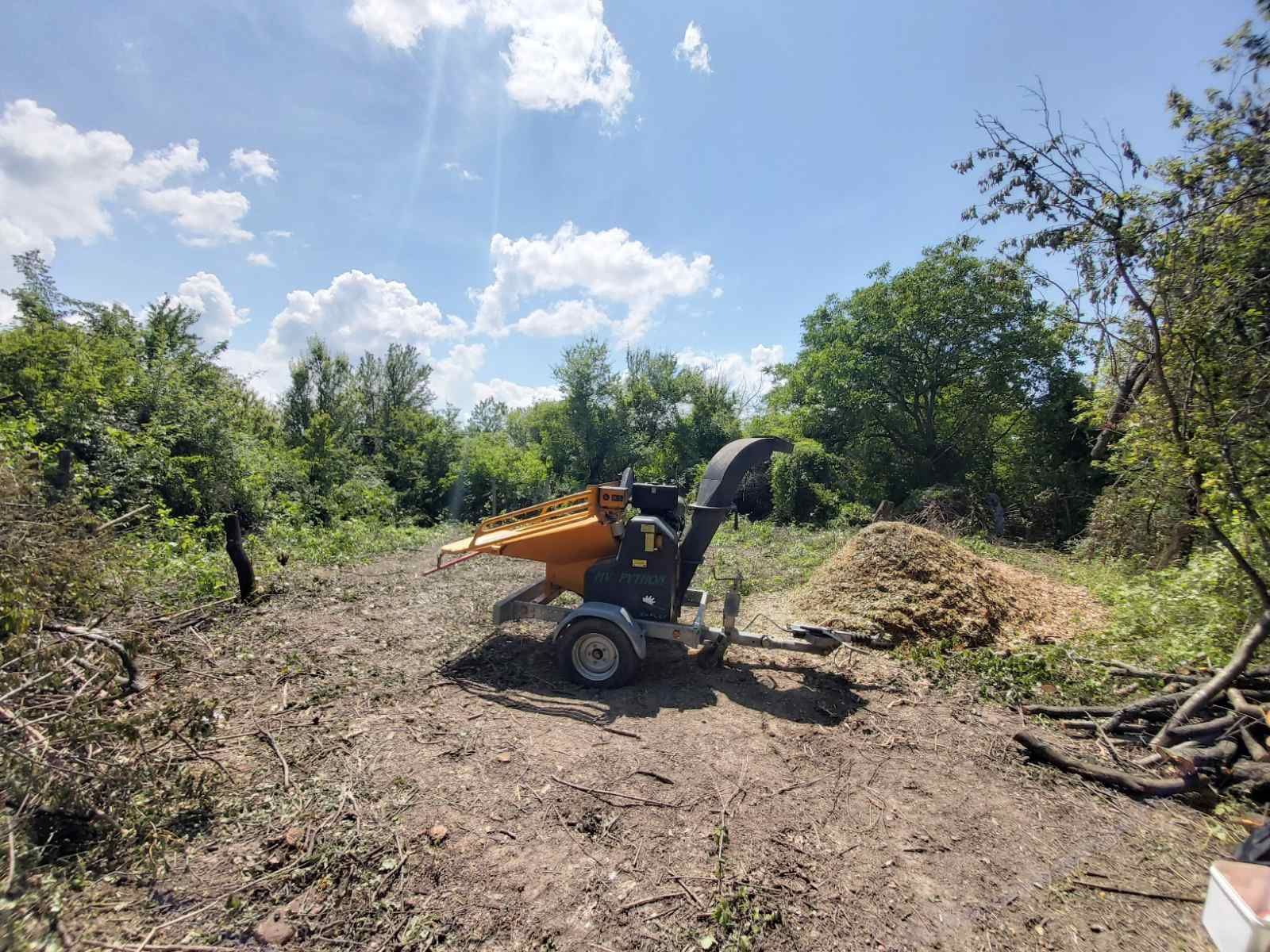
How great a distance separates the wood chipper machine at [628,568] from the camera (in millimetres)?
4777

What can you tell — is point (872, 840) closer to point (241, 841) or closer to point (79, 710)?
point (241, 841)

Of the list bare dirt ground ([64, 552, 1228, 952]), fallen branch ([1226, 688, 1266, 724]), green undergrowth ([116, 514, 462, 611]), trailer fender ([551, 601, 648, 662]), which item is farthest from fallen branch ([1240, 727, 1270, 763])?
green undergrowth ([116, 514, 462, 611])

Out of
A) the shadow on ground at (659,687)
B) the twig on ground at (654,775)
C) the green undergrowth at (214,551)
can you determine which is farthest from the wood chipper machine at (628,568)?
the green undergrowth at (214,551)

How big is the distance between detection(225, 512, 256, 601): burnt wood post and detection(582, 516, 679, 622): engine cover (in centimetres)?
469

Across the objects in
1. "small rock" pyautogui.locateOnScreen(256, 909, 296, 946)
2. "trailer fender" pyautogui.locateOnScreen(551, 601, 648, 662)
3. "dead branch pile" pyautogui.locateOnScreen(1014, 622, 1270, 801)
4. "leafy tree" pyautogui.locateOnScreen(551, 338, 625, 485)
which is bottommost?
"small rock" pyautogui.locateOnScreen(256, 909, 296, 946)

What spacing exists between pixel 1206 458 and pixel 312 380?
927 inches

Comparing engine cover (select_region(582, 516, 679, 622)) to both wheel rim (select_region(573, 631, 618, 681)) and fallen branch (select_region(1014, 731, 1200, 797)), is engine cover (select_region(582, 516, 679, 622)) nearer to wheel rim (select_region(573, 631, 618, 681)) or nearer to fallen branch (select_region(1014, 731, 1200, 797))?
wheel rim (select_region(573, 631, 618, 681))

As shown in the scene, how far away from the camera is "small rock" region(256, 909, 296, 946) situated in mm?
2203

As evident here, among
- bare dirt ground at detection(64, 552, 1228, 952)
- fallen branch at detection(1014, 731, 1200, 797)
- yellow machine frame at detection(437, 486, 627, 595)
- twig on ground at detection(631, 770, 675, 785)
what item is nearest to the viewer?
bare dirt ground at detection(64, 552, 1228, 952)

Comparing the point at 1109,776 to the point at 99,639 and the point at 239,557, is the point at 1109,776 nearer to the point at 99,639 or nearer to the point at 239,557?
the point at 99,639

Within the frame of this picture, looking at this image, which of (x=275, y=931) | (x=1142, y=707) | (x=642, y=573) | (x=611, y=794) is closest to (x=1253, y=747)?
(x=1142, y=707)

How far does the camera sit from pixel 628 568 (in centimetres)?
493

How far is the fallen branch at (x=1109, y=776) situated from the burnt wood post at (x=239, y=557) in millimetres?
8060

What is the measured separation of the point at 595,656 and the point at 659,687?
633mm
